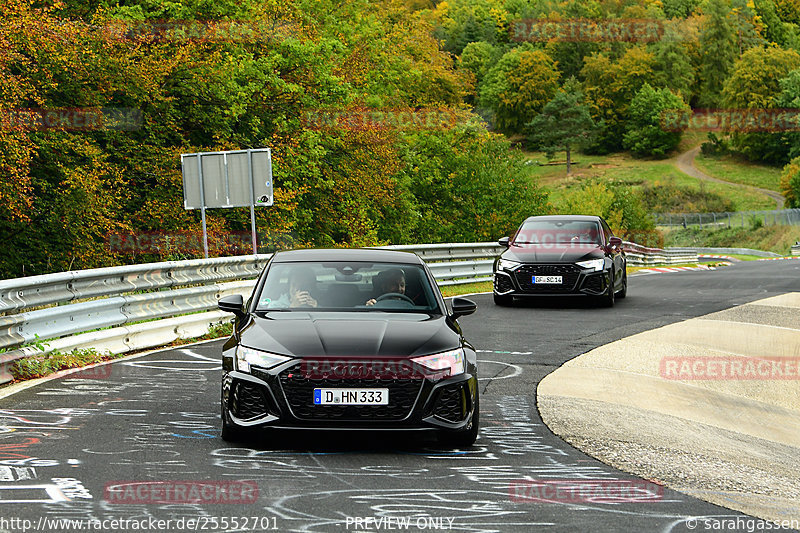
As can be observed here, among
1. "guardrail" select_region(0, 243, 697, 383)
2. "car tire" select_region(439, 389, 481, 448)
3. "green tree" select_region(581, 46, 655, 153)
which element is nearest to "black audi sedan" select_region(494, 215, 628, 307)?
"guardrail" select_region(0, 243, 697, 383)

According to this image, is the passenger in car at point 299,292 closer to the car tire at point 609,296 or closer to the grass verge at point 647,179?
the car tire at point 609,296

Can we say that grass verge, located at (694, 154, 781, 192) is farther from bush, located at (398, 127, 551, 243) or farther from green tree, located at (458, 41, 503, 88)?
bush, located at (398, 127, 551, 243)

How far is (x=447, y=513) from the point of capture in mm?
5480

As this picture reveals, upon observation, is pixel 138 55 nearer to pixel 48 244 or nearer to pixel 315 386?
pixel 48 244

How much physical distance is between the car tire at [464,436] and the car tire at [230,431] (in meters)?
1.34

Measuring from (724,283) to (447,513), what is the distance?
22.7m

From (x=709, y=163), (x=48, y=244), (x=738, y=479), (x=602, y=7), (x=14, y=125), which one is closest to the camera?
(x=738, y=479)

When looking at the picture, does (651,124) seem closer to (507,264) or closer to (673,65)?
(673,65)

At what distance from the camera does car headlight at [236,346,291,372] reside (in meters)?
7.04

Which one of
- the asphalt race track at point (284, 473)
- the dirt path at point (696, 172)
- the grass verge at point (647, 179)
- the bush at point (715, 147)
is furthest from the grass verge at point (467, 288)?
the bush at point (715, 147)

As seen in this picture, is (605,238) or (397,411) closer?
(397,411)

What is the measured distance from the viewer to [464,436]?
730cm

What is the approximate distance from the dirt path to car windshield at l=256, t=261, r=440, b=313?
120628 mm

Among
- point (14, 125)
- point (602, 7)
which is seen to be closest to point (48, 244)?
point (14, 125)
